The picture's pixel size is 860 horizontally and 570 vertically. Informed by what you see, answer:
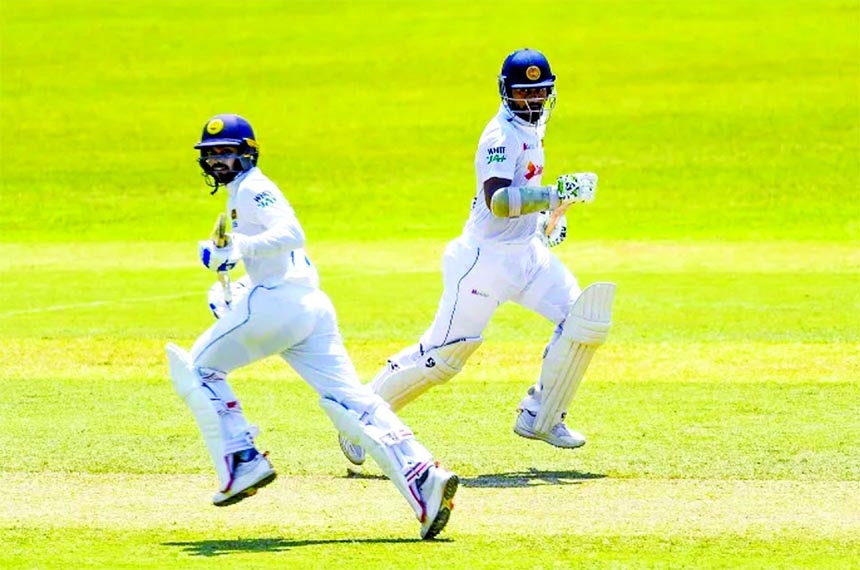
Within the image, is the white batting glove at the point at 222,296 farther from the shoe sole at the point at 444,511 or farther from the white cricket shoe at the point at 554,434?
the white cricket shoe at the point at 554,434

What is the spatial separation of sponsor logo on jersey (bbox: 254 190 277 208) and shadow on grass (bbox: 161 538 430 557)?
5.09 feet

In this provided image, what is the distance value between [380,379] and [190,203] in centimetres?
2028

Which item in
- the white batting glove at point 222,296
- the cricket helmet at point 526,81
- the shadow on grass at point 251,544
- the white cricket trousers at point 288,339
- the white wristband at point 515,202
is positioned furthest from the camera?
the cricket helmet at point 526,81

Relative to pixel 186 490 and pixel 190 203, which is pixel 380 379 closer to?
pixel 186 490

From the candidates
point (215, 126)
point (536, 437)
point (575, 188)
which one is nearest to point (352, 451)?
point (536, 437)

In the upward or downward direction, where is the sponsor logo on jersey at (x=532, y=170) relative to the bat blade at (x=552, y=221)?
upward

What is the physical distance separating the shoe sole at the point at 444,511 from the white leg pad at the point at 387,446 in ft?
0.21

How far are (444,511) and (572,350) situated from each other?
7.21 feet

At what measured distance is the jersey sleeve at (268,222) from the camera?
7.59m

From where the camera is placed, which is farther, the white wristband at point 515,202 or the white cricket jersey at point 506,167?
the white cricket jersey at point 506,167

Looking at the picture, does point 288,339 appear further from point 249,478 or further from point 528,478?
point 528,478

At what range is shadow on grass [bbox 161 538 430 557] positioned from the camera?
738 centimetres

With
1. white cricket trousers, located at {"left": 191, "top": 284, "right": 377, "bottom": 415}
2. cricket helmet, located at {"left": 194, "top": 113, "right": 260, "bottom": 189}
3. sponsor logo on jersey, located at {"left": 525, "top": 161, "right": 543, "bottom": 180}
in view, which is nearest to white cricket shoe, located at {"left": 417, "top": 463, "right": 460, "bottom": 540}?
white cricket trousers, located at {"left": 191, "top": 284, "right": 377, "bottom": 415}

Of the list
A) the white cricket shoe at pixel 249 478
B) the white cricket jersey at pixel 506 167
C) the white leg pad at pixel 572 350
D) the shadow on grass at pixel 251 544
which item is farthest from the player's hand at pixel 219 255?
the white leg pad at pixel 572 350
